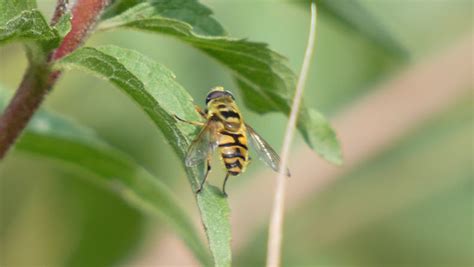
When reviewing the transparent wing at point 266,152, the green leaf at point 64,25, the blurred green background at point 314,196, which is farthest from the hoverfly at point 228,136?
the blurred green background at point 314,196

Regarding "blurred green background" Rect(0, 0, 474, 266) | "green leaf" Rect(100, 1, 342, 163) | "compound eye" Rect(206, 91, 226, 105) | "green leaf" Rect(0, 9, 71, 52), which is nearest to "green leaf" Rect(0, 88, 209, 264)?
"compound eye" Rect(206, 91, 226, 105)

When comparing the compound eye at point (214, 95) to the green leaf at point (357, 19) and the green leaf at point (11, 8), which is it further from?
the green leaf at point (11, 8)

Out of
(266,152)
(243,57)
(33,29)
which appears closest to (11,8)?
(33,29)

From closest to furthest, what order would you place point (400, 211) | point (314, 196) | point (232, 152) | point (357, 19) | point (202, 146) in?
point (202, 146) → point (232, 152) → point (357, 19) → point (314, 196) → point (400, 211)

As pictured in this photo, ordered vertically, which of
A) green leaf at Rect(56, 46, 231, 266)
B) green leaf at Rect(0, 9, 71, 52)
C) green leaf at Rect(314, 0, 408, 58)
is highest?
A: green leaf at Rect(314, 0, 408, 58)

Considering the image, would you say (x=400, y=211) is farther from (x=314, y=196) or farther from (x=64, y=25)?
(x=64, y=25)

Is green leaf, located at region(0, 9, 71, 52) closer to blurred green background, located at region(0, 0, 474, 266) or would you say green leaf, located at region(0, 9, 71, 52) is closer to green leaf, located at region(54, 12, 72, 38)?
green leaf, located at region(54, 12, 72, 38)
